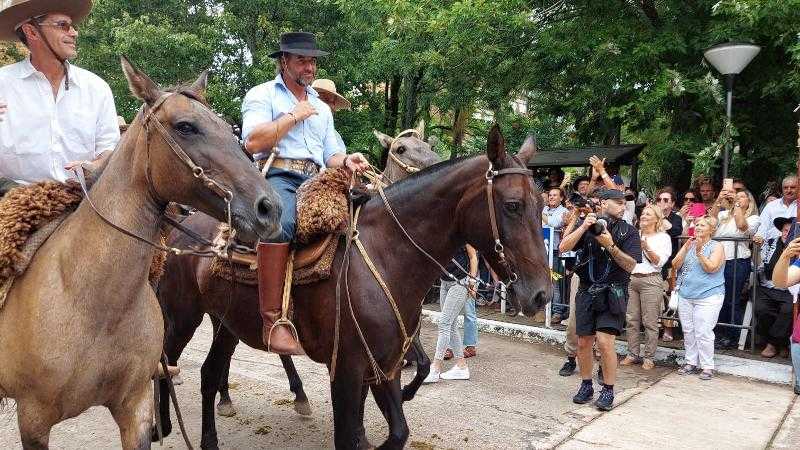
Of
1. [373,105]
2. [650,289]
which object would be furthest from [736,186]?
[373,105]

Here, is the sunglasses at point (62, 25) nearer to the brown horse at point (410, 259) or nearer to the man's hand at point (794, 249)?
the brown horse at point (410, 259)

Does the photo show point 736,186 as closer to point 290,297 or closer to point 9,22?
point 290,297

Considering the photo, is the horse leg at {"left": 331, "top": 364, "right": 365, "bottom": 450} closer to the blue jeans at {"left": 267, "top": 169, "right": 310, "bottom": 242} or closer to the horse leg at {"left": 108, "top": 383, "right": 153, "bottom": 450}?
the blue jeans at {"left": 267, "top": 169, "right": 310, "bottom": 242}

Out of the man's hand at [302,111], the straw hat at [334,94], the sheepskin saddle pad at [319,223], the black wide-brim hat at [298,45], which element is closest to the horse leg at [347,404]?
the sheepskin saddle pad at [319,223]

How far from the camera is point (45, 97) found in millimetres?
3164

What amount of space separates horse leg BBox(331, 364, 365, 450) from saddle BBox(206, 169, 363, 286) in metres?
0.61

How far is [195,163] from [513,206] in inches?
74.9

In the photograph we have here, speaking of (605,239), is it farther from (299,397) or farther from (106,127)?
(106,127)

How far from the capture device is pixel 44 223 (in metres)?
2.85

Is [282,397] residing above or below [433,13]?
below

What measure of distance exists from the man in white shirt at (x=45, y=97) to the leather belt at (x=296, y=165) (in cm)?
A: 114

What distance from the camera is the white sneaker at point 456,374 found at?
6656 mm

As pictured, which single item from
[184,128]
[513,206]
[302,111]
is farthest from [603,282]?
[184,128]

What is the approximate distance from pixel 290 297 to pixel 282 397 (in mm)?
2472
